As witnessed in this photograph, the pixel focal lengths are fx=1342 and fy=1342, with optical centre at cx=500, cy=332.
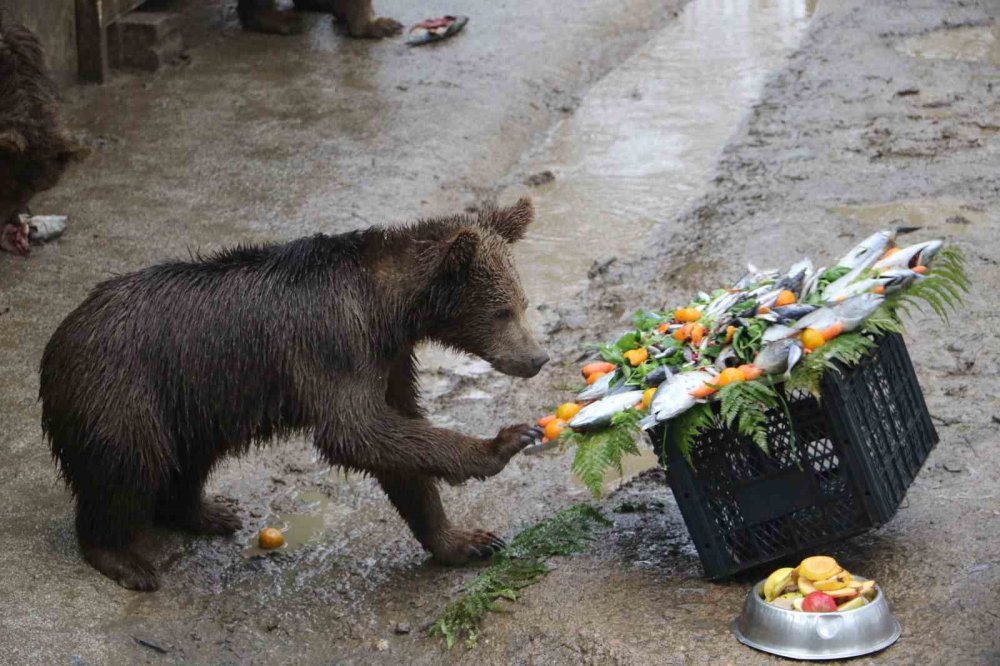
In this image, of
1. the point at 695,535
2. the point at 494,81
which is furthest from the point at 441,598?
the point at 494,81

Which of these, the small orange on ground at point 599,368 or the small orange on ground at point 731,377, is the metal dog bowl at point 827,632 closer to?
the small orange on ground at point 731,377

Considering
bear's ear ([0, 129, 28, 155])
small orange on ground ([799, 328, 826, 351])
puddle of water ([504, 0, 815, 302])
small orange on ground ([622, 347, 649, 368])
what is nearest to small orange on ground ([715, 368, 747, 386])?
small orange on ground ([799, 328, 826, 351])

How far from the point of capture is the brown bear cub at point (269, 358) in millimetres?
5031

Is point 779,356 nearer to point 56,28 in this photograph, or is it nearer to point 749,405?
point 749,405

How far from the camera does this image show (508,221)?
546 cm

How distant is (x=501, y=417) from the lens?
6.70 m

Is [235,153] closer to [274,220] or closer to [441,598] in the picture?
[274,220]

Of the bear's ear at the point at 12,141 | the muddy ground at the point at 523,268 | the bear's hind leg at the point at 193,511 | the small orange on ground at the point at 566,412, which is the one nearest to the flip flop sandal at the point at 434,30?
the muddy ground at the point at 523,268

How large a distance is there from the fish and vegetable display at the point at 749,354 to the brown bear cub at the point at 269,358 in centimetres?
45

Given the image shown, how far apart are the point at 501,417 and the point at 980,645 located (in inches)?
119

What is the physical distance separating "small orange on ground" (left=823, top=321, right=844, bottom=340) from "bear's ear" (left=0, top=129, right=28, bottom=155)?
15.6 ft

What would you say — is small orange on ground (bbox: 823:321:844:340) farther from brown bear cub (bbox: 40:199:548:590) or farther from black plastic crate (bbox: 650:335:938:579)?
brown bear cub (bbox: 40:199:548:590)

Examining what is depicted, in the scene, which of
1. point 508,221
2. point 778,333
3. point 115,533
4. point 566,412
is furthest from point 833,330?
point 115,533

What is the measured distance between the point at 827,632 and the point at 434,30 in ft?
30.0
